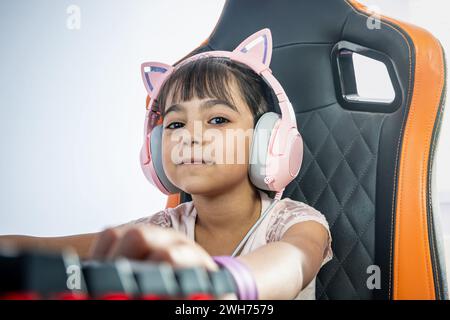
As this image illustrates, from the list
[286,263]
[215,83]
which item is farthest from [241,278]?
[215,83]

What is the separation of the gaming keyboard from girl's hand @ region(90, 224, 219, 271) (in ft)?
0.06

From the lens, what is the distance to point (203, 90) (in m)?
0.79

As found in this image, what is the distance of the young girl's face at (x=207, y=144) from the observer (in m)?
0.75

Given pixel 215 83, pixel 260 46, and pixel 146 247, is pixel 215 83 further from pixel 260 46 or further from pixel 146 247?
pixel 146 247

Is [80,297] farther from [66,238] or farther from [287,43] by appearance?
[287,43]

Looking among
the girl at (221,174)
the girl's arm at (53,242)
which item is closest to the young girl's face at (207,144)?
the girl at (221,174)

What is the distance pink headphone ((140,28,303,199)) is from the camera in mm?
730

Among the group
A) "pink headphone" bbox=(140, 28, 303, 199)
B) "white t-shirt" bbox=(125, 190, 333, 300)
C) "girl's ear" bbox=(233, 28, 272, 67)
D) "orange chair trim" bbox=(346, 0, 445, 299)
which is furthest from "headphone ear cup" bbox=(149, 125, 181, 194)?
"orange chair trim" bbox=(346, 0, 445, 299)

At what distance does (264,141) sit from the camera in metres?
0.74

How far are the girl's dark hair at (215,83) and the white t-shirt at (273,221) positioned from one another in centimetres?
17

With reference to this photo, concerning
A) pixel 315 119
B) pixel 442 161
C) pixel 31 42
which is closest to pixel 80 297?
pixel 315 119

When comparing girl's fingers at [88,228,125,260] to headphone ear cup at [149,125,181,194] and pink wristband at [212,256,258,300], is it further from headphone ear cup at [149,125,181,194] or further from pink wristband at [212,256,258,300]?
headphone ear cup at [149,125,181,194]

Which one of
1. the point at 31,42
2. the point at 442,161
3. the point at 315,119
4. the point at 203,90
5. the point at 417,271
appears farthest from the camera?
the point at 442,161
